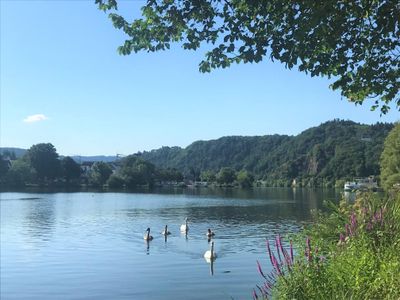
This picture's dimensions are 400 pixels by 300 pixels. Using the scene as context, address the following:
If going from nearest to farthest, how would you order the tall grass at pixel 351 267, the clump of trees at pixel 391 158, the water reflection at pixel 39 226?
the tall grass at pixel 351 267, the water reflection at pixel 39 226, the clump of trees at pixel 391 158

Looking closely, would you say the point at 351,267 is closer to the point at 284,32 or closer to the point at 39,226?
the point at 284,32

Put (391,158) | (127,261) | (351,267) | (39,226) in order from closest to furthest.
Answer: (351,267)
(127,261)
(39,226)
(391,158)

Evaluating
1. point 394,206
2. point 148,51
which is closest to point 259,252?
point 394,206

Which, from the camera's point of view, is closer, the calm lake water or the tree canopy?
the tree canopy

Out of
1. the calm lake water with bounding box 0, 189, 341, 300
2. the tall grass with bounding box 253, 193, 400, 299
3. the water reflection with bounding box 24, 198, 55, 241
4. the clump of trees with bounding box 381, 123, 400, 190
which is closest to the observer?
the tall grass with bounding box 253, 193, 400, 299

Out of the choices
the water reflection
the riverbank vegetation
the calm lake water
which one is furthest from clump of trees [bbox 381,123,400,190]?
the riverbank vegetation

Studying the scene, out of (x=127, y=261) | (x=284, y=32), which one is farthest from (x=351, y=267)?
(x=127, y=261)

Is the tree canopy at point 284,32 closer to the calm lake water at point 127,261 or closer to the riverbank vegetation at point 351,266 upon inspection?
the riverbank vegetation at point 351,266

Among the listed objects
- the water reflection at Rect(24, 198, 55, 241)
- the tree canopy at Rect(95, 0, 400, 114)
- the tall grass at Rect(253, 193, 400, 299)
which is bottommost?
the water reflection at Rect(24, 198, 55, 241)

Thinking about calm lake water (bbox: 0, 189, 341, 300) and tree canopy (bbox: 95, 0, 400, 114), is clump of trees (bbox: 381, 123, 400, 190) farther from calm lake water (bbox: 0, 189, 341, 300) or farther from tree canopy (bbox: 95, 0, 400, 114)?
tree canopy (bbox: 95, 0, 400, 114)

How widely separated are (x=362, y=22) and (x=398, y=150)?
66960mm

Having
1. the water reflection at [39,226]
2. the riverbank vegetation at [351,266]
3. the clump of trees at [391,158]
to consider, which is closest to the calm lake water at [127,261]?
the water reflection at [39,226]

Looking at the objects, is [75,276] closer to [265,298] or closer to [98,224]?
[265,298]

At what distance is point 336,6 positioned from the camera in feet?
23.2
